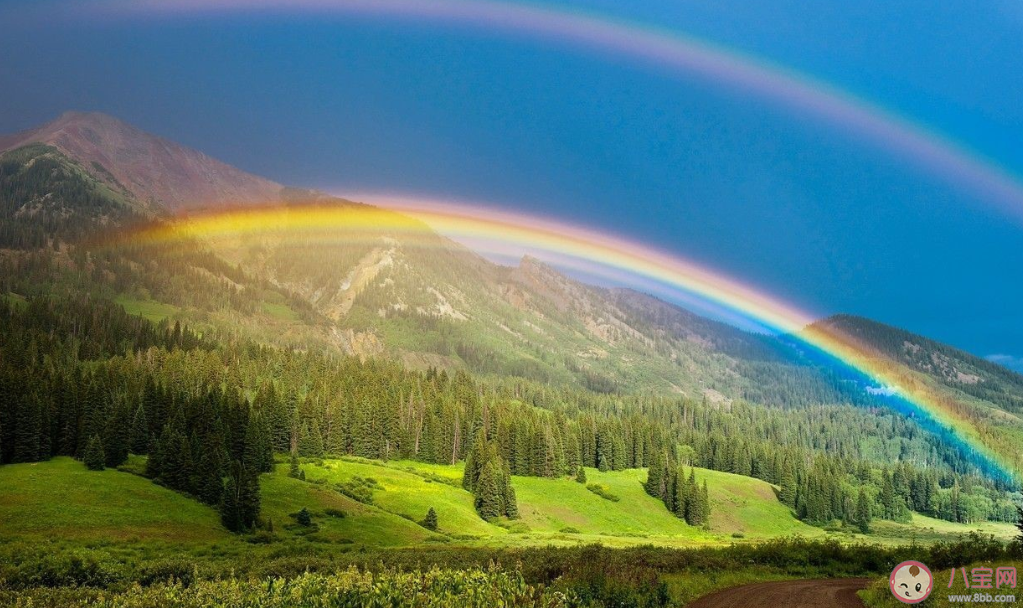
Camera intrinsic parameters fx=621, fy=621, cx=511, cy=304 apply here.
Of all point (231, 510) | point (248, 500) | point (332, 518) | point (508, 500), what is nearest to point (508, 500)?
point (508, 500)

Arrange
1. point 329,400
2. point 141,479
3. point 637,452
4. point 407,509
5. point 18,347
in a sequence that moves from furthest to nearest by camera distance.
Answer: point 637,452 → point 18,347 → point 329,400 → point 407,509 → point 141,479

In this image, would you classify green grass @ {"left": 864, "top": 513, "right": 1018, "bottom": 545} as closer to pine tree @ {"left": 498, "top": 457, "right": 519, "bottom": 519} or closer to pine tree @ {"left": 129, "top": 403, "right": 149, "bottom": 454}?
pine tree @ {"left": 498, "top": 457, "right": 519, "bottom": 519}

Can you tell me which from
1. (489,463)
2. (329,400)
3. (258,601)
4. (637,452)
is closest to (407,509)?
(489,463)

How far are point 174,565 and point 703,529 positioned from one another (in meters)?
118

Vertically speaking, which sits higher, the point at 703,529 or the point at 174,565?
the point at 174,565

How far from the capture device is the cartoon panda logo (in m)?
26.5

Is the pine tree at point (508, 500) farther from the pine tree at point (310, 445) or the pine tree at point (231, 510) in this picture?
the pine tree at point (231, 510)

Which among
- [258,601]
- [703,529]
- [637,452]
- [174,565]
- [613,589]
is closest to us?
[258,601]

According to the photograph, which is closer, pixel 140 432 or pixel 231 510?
pixel 231 510

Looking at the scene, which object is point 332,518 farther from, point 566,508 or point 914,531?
point 914,531

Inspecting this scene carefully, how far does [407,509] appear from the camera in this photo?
103500 mm

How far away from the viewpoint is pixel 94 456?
96.8m

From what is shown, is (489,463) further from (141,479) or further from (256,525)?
(141,479)

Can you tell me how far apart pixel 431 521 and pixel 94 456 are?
53371 millimetres
